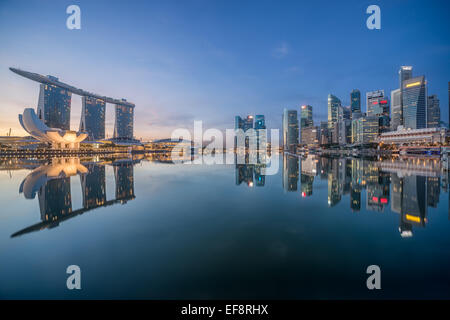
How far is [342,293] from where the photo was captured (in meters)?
4.20

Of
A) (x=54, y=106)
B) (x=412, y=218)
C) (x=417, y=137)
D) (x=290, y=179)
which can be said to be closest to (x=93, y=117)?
(x=54, y=106)

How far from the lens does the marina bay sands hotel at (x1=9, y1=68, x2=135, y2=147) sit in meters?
108

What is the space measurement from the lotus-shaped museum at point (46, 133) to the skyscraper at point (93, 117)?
5845 centimetres

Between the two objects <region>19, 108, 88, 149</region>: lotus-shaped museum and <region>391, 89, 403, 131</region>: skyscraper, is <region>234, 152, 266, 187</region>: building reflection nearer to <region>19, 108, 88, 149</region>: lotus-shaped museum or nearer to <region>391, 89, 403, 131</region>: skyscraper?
<region>19, 108, 88, 149</region>: lotus-shaped museum

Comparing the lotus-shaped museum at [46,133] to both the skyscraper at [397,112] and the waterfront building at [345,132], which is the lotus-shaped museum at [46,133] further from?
the skyscraper at [397,112]

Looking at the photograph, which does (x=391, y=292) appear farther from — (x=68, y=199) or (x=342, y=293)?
(x=68, y=199)

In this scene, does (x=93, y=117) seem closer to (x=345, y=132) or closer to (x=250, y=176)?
(x=250, y=176)

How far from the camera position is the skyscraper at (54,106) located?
11400 centimetres

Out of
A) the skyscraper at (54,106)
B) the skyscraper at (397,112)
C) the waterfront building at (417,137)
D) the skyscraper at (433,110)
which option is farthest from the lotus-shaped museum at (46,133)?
the skyscraper at (433,110)

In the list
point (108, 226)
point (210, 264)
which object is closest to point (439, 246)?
point (210, 264)

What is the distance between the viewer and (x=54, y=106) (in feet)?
404

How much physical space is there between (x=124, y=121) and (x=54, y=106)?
7014 cm

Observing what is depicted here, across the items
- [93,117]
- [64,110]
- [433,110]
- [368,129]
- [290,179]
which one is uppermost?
[433,110]
